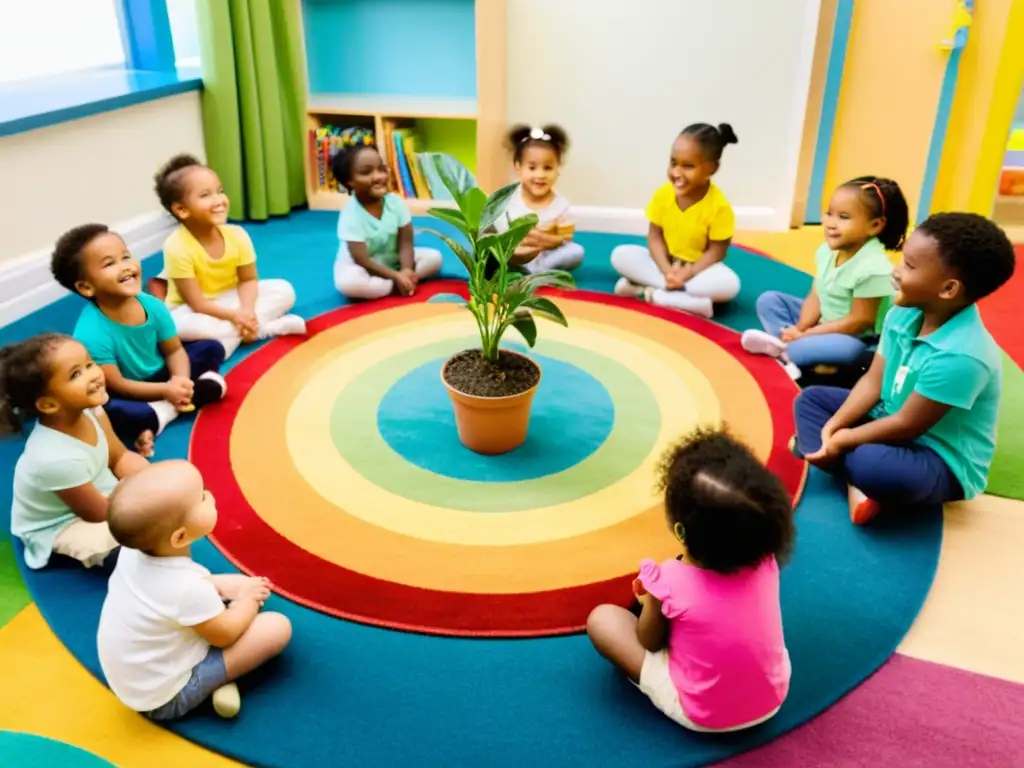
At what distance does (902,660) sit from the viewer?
157cm

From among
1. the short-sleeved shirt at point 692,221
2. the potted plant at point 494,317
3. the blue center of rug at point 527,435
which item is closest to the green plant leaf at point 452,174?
the potted plant at point 494,317

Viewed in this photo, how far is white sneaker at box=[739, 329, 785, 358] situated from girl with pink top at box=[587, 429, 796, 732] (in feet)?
4.31

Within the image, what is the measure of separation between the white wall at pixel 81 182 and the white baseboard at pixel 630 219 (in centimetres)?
185

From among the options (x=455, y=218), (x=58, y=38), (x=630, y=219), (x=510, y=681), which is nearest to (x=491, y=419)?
(x=455, y=218)

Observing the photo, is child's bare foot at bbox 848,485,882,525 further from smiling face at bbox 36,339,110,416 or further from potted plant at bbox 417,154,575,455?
smiling face at bbox 36,339,110,416

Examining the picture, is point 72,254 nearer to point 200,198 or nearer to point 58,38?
point 200,198

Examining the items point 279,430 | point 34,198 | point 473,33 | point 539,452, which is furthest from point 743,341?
point 34,198

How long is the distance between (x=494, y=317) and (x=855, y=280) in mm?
1171

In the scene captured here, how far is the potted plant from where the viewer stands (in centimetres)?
202

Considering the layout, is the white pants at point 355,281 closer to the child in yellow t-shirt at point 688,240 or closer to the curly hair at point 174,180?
the curly hair at point 174,180

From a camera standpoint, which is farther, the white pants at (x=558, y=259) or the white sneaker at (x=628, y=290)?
the white pants at (x=558, y=259)

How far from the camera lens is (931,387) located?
5.84 feet

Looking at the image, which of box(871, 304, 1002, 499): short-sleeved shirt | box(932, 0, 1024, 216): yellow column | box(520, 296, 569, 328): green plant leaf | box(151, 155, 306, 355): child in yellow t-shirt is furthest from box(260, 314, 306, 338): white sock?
box(932, 0, 1024, 216): yellow column

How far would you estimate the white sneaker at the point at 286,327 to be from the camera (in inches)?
111
